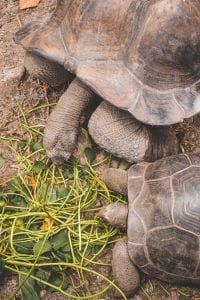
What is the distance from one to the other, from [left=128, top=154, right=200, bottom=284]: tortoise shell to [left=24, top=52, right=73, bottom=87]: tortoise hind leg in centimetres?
85

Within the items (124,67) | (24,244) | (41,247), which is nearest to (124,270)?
(41,247)

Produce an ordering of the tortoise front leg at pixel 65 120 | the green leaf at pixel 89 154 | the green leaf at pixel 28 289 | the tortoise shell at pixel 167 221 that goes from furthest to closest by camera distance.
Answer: the green leaf at pixel 89 154 < the tortoise front leg at pixel 65 120 < the green leaf at pixel 28 289 < the tortoise shell at pixel 167 221

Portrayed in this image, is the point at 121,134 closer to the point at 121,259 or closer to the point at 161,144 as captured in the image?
the point at 161,144

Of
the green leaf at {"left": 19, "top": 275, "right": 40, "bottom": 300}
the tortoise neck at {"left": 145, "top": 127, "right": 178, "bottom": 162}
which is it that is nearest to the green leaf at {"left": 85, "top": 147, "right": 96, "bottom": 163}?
the tortoise neck at {"left": 145, "top": 127, "right": 178, "bottom": 162}

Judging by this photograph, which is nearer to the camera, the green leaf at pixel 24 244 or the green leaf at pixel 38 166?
the green leaf at pixel 24 244

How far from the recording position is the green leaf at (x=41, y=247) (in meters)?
2.84

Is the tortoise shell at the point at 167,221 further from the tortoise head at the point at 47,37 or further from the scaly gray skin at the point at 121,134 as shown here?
the tortoise head at the point at 47,37

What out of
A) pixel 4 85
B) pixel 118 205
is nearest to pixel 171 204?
pixel 118 205

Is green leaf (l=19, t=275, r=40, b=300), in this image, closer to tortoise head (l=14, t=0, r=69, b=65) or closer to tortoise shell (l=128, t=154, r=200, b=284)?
tortoise shell (l=128, t=154, r=200, b=284)

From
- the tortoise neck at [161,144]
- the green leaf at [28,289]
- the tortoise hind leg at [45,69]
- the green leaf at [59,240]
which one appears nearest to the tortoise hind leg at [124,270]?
the green leaf at [59,240]

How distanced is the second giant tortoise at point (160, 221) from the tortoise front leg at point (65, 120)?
16.8 inches

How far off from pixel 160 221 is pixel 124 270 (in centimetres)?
37

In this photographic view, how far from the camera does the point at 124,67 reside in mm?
2830

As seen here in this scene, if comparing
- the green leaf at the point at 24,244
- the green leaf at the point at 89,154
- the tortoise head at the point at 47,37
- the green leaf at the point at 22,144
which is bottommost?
the green leaf at the point at 24,244
